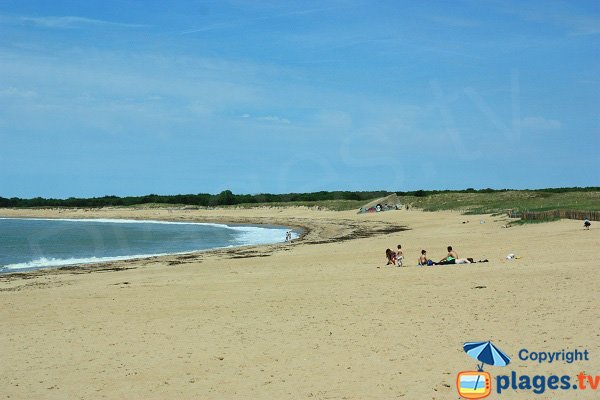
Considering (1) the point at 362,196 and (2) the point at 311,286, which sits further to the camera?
(1) the point at 362,196

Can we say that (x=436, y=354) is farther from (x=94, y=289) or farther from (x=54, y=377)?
(x=94, y=289)

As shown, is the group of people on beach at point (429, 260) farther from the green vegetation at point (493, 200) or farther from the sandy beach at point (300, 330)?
the green vegetation at point (493, 200)

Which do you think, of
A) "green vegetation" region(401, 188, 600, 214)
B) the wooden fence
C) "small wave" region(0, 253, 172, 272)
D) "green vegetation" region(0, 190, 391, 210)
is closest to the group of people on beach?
the wooden fence

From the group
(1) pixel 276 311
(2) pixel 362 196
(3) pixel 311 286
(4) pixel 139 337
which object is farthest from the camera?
(2) pixel 362 196

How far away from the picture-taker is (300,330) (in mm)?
11641

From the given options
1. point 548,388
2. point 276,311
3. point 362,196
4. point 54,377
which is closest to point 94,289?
point 276,311

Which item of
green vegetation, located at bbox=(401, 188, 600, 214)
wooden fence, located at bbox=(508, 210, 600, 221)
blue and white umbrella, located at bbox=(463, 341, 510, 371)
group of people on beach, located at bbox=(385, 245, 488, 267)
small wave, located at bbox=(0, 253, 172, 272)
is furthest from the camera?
green vegetation, located at bbox=(401, 188, 600, 214)

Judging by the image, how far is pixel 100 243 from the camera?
4919cm

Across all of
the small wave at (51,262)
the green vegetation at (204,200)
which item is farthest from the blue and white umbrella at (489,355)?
the green vegetation at (204,200)

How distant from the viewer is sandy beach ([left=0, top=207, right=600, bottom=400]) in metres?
8.69

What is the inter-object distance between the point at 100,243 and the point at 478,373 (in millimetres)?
44331

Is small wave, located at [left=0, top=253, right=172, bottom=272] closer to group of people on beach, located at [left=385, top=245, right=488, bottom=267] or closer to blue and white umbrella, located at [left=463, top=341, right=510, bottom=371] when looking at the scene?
group of people on beach, located at [left=385, top=245, right=488, bottom=267]

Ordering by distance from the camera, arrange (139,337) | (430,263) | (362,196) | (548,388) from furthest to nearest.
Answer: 1. (362,196)
2. (430,263)
3. (139,337)
4. (548,388)

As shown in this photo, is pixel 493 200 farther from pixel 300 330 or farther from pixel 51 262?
pixel 300 330
